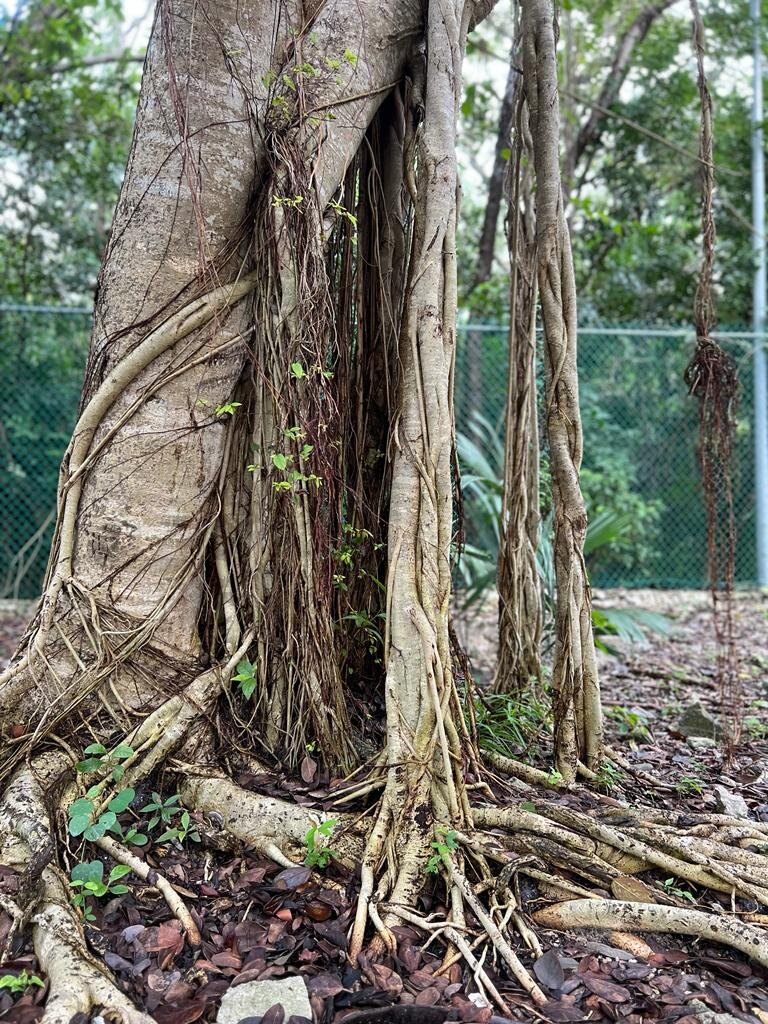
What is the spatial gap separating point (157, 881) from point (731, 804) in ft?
5.26

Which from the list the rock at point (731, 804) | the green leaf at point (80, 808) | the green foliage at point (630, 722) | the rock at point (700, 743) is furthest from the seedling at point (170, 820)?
the rock at point (700, 743)

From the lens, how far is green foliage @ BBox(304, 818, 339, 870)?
6.27 ft

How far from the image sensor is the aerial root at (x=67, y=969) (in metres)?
1.49

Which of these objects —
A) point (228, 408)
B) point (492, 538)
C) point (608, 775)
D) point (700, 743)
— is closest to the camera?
point (228, 408)

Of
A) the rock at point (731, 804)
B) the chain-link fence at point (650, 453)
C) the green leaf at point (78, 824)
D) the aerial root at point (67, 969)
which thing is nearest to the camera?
the aerial root at point (67, 969)

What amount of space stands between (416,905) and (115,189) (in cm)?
747

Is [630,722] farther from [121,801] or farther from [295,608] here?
[121,801]

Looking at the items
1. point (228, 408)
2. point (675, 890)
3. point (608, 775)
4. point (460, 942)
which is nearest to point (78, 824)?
point (460, 942)

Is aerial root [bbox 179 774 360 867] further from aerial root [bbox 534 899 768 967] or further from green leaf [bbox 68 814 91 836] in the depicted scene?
aerial root [bbox 534 899 768 967]

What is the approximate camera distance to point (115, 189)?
7.74 m

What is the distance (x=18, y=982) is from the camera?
61.3 inches

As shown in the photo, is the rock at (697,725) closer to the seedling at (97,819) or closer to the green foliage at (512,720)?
the green foliage at (512,720)

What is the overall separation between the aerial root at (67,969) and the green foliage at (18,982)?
0.02 metres

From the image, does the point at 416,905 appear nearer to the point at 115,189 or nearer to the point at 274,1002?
the point at 274,1002
